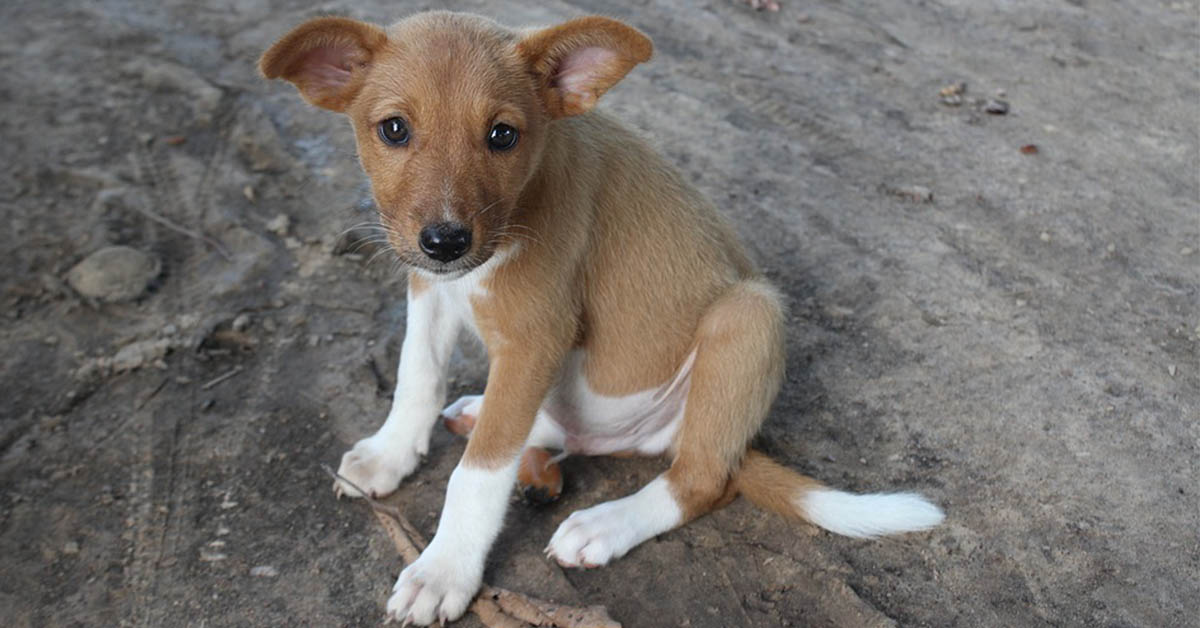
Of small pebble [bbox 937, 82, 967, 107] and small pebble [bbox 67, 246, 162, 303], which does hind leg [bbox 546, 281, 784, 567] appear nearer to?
small pebble [bbox 67, 246, 162, 303]

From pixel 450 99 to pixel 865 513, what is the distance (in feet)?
6.15

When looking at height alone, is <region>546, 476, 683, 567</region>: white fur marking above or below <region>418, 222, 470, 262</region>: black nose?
below

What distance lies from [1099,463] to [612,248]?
6.35ft

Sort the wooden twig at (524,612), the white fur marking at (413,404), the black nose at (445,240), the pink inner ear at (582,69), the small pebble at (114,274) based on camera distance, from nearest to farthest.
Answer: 1. the black nose at (445,240)
2. the pink inner ear at (582,69)
3. the wooden twig at (524,612)
4. the white fur marking at (413,404)
5. the small pebble at (114,274)

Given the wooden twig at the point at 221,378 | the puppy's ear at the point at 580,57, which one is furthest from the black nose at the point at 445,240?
the wooden twig at the point at 221,378

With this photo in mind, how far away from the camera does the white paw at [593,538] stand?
135 inches

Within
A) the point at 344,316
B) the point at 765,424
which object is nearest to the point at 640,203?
the point at 765,424

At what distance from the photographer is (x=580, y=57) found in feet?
10.3

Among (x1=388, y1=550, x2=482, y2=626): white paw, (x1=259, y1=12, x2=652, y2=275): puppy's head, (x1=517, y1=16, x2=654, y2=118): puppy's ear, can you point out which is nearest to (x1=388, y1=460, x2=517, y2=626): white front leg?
(x1=388, y1=550, x2=482, y2=626): white paw

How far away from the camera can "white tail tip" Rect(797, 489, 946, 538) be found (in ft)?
11.3

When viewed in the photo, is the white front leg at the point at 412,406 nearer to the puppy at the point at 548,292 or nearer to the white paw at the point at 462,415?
the puppy at the point at 548,292

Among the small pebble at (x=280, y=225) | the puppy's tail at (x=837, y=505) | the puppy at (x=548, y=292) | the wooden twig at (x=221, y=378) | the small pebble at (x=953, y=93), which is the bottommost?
the wooden twig at (x=221, y=378)

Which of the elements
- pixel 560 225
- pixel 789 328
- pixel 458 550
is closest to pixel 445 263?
pixel 560 225

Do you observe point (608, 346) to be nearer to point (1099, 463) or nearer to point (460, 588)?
point (460, 588)
